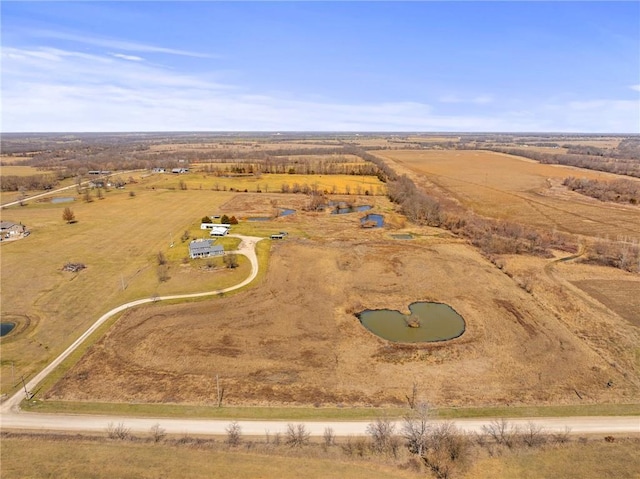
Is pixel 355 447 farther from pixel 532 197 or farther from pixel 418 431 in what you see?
pixel 532 197

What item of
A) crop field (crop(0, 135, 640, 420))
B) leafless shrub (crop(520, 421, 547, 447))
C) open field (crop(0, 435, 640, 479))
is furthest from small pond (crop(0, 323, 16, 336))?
leafless shrub (crop(520, 421, 547, 447))

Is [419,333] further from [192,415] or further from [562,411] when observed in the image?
[192,415]

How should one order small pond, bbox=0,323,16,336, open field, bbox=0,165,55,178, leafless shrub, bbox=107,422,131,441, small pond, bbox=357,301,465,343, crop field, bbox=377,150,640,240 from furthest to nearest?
open field, bbox=0,165,55,178 → crop field, bbox=377,150,640,240 → small pond, bbox=357,301,465,343 → small pond, bbox=0,323,16,336 → leafless shrub, bbox=107,422,131,441

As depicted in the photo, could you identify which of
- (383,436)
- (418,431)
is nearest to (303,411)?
(383,436)

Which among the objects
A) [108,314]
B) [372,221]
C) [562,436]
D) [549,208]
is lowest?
[562,436]

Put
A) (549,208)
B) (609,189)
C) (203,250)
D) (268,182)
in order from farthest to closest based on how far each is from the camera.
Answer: (268,182)
(609,189)
(549,208)
(203,250)

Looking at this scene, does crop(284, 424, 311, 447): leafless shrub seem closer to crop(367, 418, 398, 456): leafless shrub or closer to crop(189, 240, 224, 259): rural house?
crop(367, 418, 398, 456): leafless shrub

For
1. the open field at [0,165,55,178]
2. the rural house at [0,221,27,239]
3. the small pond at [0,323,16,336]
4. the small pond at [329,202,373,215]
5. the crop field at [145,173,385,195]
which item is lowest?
the small pond at [0,323,16,336]

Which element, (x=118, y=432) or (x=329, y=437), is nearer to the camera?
(x=329, y=437)

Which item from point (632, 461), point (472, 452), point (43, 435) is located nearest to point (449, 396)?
point (472, 452)
